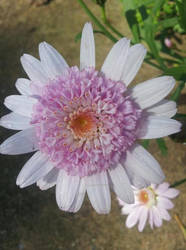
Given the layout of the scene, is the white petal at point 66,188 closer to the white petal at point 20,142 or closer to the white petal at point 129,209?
the white petal at point 20,142

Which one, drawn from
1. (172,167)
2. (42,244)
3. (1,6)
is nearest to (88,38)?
(172,167)

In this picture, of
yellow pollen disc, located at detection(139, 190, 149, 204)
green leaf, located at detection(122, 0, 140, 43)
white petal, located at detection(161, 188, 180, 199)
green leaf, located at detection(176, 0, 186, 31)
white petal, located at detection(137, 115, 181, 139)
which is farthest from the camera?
yellow pollen disc, located at detection(139, 190, 149, 204)

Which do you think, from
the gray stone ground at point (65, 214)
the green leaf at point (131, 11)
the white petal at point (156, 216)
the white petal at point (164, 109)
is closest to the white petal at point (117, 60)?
the white petal at point (164, 109)

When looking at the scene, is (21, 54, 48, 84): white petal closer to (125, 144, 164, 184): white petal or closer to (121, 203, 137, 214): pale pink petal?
(125, 144, 164, 184): white petal

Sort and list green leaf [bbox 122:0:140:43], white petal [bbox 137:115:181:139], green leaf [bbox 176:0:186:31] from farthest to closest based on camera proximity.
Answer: green leaf [bbox 122:0:140:43]
green leaf [bbox 176:0:186:31]
white petal [bbox 137:115:181:139]

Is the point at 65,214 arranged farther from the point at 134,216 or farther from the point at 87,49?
the point at 87,49

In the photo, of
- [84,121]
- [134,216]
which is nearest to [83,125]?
[84,121]

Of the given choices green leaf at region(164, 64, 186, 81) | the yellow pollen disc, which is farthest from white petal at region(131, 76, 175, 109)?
the yellow pollen disc

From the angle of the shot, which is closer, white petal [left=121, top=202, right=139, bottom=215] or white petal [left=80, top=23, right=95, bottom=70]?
white petal [left=80, top=23, right=95, bottom=70]

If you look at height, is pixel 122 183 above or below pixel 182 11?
below
